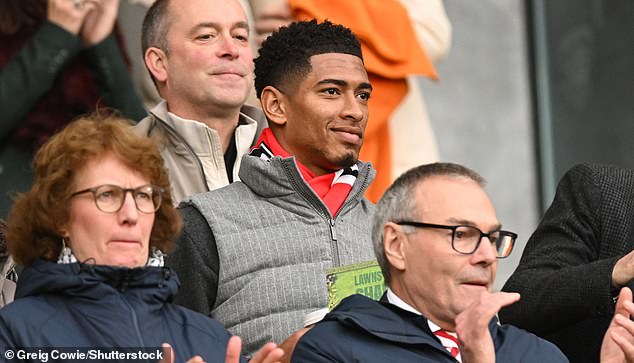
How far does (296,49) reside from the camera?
5215mm

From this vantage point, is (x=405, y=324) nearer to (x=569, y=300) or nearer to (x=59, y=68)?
(x=569, y=300)

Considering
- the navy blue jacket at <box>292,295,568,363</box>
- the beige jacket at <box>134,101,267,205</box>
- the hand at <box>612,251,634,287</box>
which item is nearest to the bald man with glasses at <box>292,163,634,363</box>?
the navy blue jacket at <box>292,295,568,363</box>

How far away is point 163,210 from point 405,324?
0.73m

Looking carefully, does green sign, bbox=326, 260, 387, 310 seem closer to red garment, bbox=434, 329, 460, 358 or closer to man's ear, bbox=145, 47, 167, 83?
red garment, bbox=434, 329, 460, 358

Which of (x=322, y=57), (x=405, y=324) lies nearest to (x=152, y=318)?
(x=405, y=324)

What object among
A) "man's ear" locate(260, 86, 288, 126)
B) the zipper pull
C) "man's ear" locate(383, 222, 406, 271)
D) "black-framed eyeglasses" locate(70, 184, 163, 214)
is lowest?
the zipper pull

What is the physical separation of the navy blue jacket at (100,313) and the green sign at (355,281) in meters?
0.41

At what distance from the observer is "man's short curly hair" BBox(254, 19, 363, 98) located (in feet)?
17.0

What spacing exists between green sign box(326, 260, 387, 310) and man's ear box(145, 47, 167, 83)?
1.28 metres

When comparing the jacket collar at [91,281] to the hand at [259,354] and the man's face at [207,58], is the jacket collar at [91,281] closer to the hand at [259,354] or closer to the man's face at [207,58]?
the hand at [259,354]

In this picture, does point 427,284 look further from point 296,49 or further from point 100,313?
point 296,49

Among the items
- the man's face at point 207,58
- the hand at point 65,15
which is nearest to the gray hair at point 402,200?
the man's face at point 207,58

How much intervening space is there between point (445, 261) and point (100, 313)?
0.86m

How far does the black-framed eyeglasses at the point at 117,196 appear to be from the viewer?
14.3 ft
